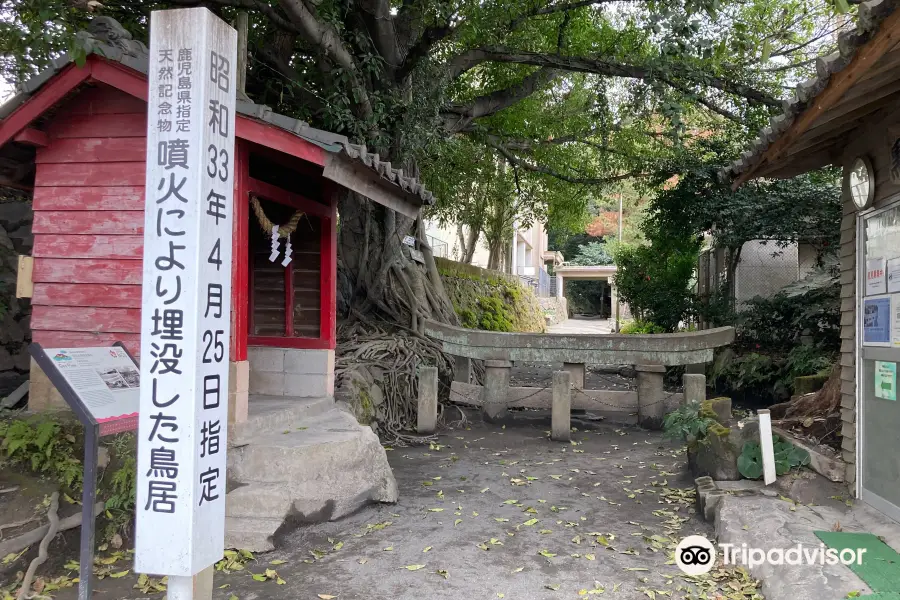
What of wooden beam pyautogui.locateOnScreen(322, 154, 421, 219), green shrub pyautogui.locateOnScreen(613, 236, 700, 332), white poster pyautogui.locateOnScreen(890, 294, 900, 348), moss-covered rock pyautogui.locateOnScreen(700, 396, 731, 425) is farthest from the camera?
green shrub pyautogui.locateOnScreen(613, 236, 700, 332)

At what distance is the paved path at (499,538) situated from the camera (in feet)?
13.4

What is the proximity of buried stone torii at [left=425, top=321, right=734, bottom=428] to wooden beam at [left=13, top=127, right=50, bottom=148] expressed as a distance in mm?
5524

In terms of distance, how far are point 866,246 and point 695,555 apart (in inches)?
Answer: 109

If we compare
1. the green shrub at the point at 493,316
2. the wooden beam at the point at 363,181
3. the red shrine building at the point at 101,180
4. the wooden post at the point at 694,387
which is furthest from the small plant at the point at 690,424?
the green shrub at the point at 493,316

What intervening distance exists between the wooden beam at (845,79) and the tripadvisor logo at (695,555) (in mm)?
3050

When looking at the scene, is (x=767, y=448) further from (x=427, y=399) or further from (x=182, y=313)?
(x=182, y=313)

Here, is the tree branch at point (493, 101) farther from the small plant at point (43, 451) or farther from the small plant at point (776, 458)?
the small plant at point (43, 451)

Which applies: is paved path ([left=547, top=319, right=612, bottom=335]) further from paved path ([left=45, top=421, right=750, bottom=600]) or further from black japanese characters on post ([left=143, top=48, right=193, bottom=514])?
black japanese characters on post ([left=143, top=48, right=193, bottom=514])

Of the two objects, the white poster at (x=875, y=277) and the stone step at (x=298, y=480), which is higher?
the white poster at (x=875, y=277)

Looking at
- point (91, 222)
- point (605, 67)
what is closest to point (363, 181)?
point (91, 222)

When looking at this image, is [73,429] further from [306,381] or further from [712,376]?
[712,376]

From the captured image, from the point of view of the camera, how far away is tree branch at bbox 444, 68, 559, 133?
11.0m

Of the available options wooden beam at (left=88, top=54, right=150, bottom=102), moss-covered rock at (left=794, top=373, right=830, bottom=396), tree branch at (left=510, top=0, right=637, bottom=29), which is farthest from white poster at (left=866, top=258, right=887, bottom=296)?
tree branch at (left=510, top=0, right=637, bottom=29)

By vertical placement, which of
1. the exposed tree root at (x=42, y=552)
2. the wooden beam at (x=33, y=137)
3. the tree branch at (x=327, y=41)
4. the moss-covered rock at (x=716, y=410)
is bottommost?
the exposed tree root at (x=42, y=552)
